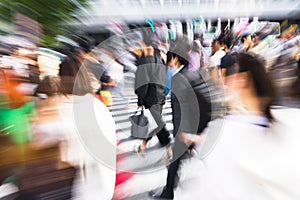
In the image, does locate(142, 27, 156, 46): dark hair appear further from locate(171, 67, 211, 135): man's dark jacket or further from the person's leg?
the person's leg

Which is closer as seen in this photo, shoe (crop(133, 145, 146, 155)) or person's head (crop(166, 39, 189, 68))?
person's head (crop(166, 39, 189, 68))

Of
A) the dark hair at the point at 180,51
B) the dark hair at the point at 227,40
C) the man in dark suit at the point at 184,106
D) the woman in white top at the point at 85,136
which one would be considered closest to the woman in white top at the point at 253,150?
the woman in white top at the point at 85,136

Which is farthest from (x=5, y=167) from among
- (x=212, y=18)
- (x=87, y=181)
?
(x=212, y=18)

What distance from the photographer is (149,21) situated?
10.6 ft

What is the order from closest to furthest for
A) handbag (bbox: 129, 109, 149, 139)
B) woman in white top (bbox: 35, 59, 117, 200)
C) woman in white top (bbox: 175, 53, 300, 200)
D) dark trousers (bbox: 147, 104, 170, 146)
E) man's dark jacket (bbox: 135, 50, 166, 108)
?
woman in white top (bbox: 175, 53, 300, 200) < woman in white top (bbox: 35, 59, 117, 200) < man's dark jacket (bbox: 135, 50, 166, 108) < dark trousers (bbox: 147, 104, 170, 146) < handbag (bbox: 129, 109, 149, 139)

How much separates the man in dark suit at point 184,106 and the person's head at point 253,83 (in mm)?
460

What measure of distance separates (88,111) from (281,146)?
66cm

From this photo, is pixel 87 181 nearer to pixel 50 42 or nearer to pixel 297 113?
pixel 50 42

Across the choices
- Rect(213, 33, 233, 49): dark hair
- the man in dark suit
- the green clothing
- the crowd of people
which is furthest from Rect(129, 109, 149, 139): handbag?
Rect(213, 33, 233, 49): dark hair

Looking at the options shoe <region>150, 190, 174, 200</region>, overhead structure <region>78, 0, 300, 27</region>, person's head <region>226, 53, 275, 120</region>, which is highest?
overhead structure <region>78, 0, 300, 27</region>

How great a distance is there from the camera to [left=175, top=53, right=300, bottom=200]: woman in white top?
66 centimetres

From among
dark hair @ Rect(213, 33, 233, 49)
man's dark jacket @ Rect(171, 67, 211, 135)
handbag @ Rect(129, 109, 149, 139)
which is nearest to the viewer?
man's dark jacket @ Rect(171, 67, 211, 135)

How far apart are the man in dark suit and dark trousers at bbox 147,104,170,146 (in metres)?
0.39

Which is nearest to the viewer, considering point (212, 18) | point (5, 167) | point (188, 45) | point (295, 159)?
point (295, 159)
